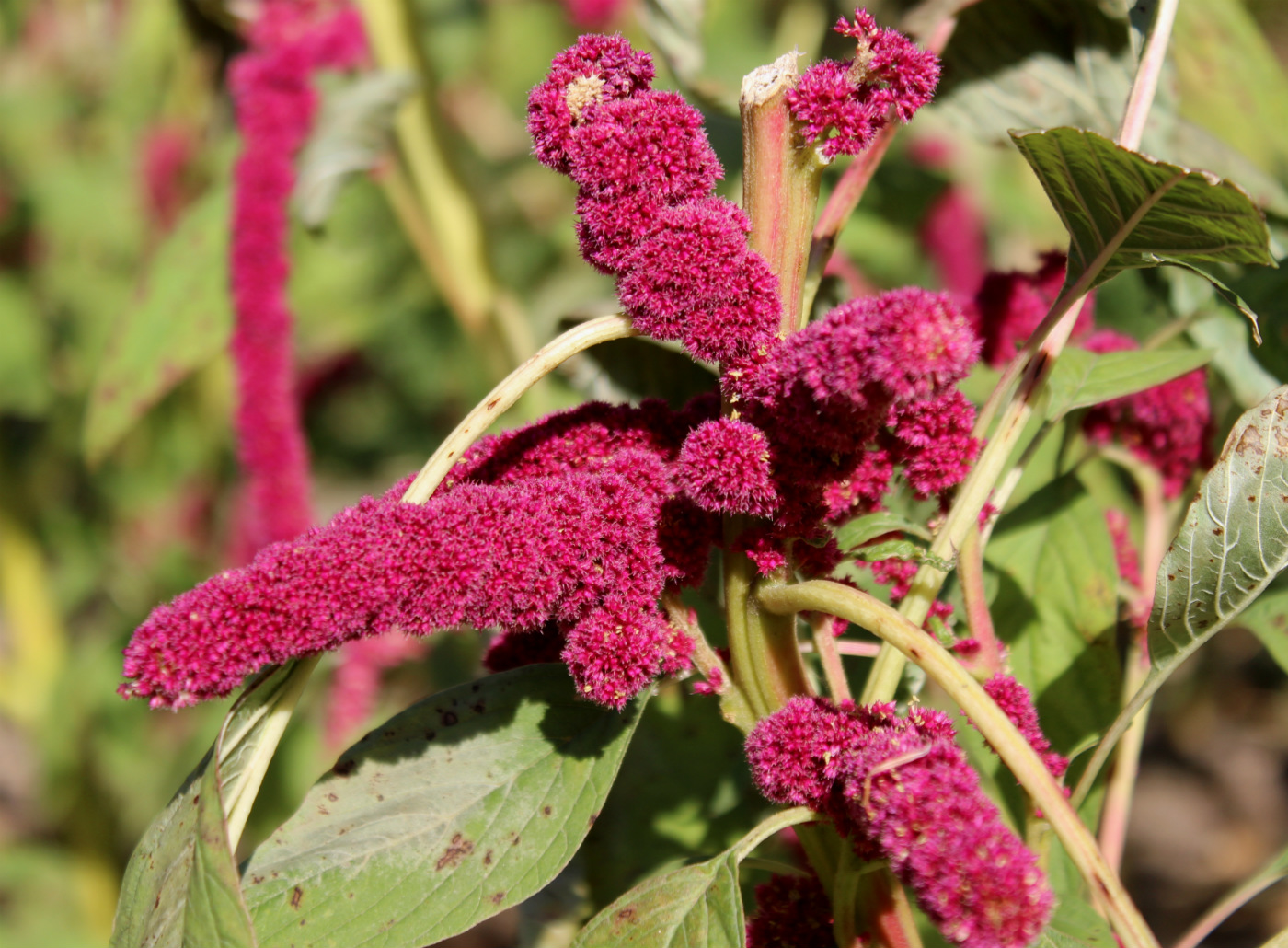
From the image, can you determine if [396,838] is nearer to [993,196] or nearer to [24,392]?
[24,392]

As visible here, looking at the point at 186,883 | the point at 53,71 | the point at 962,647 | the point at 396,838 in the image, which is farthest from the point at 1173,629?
the point at 53,71

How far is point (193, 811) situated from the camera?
682 mm

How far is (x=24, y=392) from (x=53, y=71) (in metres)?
1.16

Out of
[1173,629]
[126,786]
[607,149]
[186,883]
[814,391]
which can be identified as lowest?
[126,786]

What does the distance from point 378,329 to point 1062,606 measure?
8.26 ft

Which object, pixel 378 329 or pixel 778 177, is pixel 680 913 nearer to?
pixel 778 177

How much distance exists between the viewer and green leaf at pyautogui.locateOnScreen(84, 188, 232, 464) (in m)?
1.66

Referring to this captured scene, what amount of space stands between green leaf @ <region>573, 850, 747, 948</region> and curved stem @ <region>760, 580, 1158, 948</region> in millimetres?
199

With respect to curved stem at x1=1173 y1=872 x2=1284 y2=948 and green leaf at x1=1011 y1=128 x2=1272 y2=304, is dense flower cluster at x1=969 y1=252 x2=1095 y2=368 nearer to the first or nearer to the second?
green leaf at x1=1011 y1=128 x2=1272 y2=304

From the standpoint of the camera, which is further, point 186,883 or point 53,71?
point 53,71

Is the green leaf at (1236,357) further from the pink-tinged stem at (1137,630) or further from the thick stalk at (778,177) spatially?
the thick stalk at (778,177)

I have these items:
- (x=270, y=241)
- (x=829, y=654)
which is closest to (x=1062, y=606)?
(x=829, y=654)

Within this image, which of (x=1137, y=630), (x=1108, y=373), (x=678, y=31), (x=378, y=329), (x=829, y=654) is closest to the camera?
(x=829, y=654)

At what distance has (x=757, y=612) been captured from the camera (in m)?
0.75
